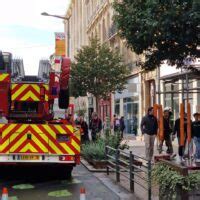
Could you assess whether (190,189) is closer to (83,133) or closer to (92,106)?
(83,133)

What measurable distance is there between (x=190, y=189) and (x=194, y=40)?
2.92 meters

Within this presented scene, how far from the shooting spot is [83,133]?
2489 cm

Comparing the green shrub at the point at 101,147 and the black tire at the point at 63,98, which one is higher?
the black tire at the point at 63,98

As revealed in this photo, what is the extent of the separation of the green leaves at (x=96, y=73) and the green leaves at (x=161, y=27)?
69.4ft

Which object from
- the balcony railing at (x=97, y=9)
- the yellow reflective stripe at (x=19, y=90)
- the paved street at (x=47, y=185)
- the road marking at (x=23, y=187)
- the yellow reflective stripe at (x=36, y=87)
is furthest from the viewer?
the balcony railing at (x=97, y=9)

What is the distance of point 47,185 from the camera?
13.3m

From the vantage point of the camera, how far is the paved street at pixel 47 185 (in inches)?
454

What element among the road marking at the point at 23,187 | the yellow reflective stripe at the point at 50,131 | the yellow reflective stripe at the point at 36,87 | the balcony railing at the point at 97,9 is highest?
the balcony railing at the point at 97,9

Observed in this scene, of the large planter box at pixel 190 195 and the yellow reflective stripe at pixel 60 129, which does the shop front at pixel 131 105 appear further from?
the large planter box at pixel 190 195

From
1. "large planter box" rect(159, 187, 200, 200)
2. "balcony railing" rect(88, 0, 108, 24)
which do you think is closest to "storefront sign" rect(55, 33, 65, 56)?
"balcony railing" rect(88, 0, 108, 24)

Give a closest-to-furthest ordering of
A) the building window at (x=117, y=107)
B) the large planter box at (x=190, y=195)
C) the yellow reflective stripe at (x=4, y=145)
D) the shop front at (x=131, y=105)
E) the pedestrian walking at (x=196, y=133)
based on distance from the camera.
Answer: the large planter box at (x=190, y=195) → the yellow reflective stripe at (x=4, y=145) → the pedestrian walking at (x=196, y=133) → the shop front at (x=131, y=105) → the building window at (x=117, y=107)

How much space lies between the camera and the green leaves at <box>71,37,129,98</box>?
3272cm

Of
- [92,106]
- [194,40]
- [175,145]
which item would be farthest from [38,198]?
[92,106]

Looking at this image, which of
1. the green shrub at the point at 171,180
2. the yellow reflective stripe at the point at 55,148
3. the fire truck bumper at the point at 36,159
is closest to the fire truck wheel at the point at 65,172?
the fire truck bumper at the point at 36,159
